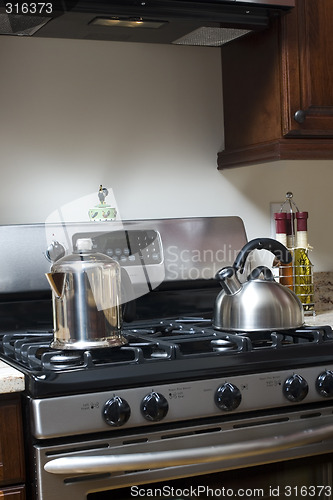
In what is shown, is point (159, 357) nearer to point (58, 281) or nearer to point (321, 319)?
point (58, 281)

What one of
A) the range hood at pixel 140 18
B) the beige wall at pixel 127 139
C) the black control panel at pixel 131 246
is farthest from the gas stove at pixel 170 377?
the range hood at pixel 140 18

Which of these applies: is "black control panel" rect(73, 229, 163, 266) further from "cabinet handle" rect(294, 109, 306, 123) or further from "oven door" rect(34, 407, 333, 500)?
"oven door" rect(34, 407, 333, 500)

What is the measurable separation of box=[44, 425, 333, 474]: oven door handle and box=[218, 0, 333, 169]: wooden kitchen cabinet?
84 cm

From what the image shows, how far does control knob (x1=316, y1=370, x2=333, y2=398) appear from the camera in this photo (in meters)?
1.74

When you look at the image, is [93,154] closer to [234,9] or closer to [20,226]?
[20,226]

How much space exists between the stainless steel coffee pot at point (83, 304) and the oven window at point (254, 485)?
0.32 metres

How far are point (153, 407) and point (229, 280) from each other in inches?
17.6

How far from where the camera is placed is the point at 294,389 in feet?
5.58

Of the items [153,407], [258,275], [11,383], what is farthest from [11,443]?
[258,275]

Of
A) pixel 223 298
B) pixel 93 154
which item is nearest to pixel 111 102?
pixel 93 154

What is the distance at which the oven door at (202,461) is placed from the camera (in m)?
1.51

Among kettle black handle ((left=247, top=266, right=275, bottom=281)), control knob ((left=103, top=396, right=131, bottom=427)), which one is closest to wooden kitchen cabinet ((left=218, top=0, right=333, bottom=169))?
kettle black handle ((left=247, top=266, right=275, bottom=281))

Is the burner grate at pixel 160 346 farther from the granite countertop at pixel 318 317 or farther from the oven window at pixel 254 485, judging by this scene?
the oven window at pixel 254 485

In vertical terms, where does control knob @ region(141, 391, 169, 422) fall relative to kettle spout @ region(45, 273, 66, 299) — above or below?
below
